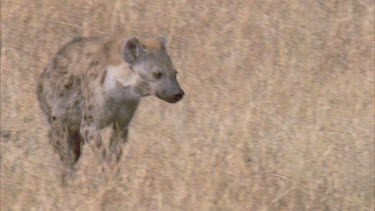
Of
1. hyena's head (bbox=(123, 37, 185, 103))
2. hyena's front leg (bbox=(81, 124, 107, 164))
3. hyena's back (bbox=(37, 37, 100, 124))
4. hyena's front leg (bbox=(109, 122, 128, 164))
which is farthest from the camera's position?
hyena's front leg (bbox=(109, 122, 128, 164))

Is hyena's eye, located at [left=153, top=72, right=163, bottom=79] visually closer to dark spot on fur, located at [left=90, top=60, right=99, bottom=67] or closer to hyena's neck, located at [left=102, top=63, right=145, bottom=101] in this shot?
hyena's neck, located at [left=102, top=63, right=145, bottom=101]

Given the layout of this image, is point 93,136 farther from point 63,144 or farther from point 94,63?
point 63,144

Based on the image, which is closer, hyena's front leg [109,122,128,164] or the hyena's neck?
the hyena's neck

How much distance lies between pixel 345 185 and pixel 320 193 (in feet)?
0.92

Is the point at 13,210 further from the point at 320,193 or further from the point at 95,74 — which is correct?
the point at 320,193

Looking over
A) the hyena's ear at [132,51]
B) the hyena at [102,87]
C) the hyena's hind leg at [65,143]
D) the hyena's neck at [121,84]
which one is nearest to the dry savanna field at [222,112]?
the hyena's hind leg at [65,143]

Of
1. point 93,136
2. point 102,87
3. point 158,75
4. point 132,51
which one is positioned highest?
point 132,51

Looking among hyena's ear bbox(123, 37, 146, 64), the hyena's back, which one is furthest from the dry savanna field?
hyena's ear bbox(123, 37, 146, 64)

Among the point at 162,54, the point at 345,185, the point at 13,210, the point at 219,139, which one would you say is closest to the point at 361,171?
the point at 345,185

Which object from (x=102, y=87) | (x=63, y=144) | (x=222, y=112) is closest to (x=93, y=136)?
(x=102, y=87)

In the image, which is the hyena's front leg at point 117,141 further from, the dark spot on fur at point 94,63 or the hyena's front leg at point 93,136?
the dark spot on fur at point 94,63

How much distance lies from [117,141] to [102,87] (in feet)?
1.72

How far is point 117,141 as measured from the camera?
8.34 metres

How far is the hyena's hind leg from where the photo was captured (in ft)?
27.4
